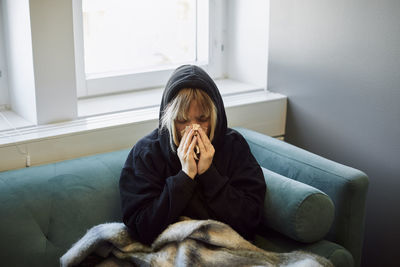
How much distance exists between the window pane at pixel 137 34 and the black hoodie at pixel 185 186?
0.81m

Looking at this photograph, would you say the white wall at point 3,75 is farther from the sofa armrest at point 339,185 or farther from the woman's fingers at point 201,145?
the sofa armrest at point 339,185

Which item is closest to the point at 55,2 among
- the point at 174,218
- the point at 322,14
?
the point at 174,218

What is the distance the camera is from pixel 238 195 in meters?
1.85

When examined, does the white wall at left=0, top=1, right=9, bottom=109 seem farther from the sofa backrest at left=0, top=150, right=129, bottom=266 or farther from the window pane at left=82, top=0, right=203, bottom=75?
the sofa backrest at left=0, top=150, right=129, bottom=266

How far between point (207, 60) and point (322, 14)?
78 centimetres

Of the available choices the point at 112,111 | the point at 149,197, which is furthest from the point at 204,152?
the point at 112,111

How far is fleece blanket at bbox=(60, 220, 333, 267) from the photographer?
167cm

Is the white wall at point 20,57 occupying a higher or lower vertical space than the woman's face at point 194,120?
higher

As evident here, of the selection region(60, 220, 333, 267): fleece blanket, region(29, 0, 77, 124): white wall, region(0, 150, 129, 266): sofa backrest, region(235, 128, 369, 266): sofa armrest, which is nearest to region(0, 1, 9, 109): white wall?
region(29, 0, 77, 124): white wall

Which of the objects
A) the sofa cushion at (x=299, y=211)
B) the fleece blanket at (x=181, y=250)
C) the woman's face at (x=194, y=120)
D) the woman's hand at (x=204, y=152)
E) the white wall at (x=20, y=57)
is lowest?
the fleece blanket at (x=181, y=250)

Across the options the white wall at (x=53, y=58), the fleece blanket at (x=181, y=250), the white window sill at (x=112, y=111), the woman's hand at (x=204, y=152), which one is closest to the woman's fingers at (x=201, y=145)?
the woman's hand at (x=204, y=152)

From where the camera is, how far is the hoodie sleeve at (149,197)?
5.76ft

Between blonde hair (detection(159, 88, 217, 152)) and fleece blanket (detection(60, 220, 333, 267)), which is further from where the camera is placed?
blonde hair (detection(159, 88, 217, 152))

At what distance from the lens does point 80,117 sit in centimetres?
226
